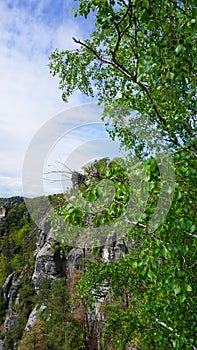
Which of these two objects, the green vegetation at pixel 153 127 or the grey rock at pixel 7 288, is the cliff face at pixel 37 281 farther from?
the green vegetation at pixel 153 127

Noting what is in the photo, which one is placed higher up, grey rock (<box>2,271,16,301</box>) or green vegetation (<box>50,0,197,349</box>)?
green vegetation (<box>50,0,197,349</box>)

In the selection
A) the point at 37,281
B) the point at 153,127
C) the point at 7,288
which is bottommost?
the point at 7,288

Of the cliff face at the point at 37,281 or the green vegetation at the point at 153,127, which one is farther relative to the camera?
the cliff face at the point at 37,281

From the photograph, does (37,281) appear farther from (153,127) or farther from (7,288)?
(153,127)

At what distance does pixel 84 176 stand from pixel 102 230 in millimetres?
671

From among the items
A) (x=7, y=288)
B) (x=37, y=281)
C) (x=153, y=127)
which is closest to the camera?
(x=153, y=127)

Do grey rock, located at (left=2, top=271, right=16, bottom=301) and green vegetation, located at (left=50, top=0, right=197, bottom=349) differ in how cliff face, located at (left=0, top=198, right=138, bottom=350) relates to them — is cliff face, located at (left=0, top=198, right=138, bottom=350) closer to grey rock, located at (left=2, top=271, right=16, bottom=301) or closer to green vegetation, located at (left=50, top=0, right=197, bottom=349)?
grey rock, located at (left=2, top=271, right=16, bottom=301)

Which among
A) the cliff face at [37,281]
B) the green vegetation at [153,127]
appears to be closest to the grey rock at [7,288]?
the cliff face at [37,281]

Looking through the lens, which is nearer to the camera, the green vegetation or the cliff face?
the green vegetation

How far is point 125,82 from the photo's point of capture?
3.74m

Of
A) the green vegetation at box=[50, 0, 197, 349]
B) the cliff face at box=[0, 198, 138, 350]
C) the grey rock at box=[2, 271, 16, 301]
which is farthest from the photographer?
the grey rock at box=[2, 271, 16, 301]

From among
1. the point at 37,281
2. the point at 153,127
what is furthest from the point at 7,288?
the point at 153,127

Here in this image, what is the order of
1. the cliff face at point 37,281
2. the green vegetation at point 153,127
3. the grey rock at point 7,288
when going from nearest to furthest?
the green vegetation at point 153,127 → the cliff face at point 37,281 → the grey rock at point 7,288

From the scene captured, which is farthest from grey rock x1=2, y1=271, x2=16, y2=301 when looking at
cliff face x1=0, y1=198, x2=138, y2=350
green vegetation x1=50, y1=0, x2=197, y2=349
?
green vegetation x1=50, y1=0, x2=197, y2=349
